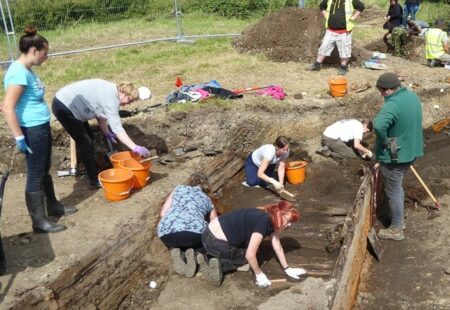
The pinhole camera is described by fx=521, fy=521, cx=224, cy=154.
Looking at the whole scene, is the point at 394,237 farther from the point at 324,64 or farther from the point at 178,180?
the point at 324,64

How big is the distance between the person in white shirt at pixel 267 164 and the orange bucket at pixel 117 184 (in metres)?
1.95

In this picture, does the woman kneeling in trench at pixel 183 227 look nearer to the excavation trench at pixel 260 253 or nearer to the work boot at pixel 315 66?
the excavation trench at pixel 260 253

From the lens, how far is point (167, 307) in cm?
479

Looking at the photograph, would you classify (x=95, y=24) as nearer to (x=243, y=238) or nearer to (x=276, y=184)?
(x=276, y=184)

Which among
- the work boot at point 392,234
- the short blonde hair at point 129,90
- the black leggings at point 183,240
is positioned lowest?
the work boot at point 392,234

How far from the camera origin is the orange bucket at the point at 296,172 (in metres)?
7.45

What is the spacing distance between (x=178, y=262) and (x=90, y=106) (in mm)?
2059

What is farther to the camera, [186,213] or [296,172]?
[296,172]

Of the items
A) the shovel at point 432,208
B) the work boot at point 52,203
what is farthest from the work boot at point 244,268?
the shovel at point 432,208

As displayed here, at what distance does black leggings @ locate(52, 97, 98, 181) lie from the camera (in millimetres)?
5887

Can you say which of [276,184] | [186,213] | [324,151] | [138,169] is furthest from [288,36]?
[186,213]

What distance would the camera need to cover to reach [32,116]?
4.80 metres

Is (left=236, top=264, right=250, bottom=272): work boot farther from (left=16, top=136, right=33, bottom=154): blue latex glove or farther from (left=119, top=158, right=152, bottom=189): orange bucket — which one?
(left=16, top=136, right=33, bottom=154): blue latex glove

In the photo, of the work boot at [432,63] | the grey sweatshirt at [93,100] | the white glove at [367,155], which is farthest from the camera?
the work boot at [432,63]
